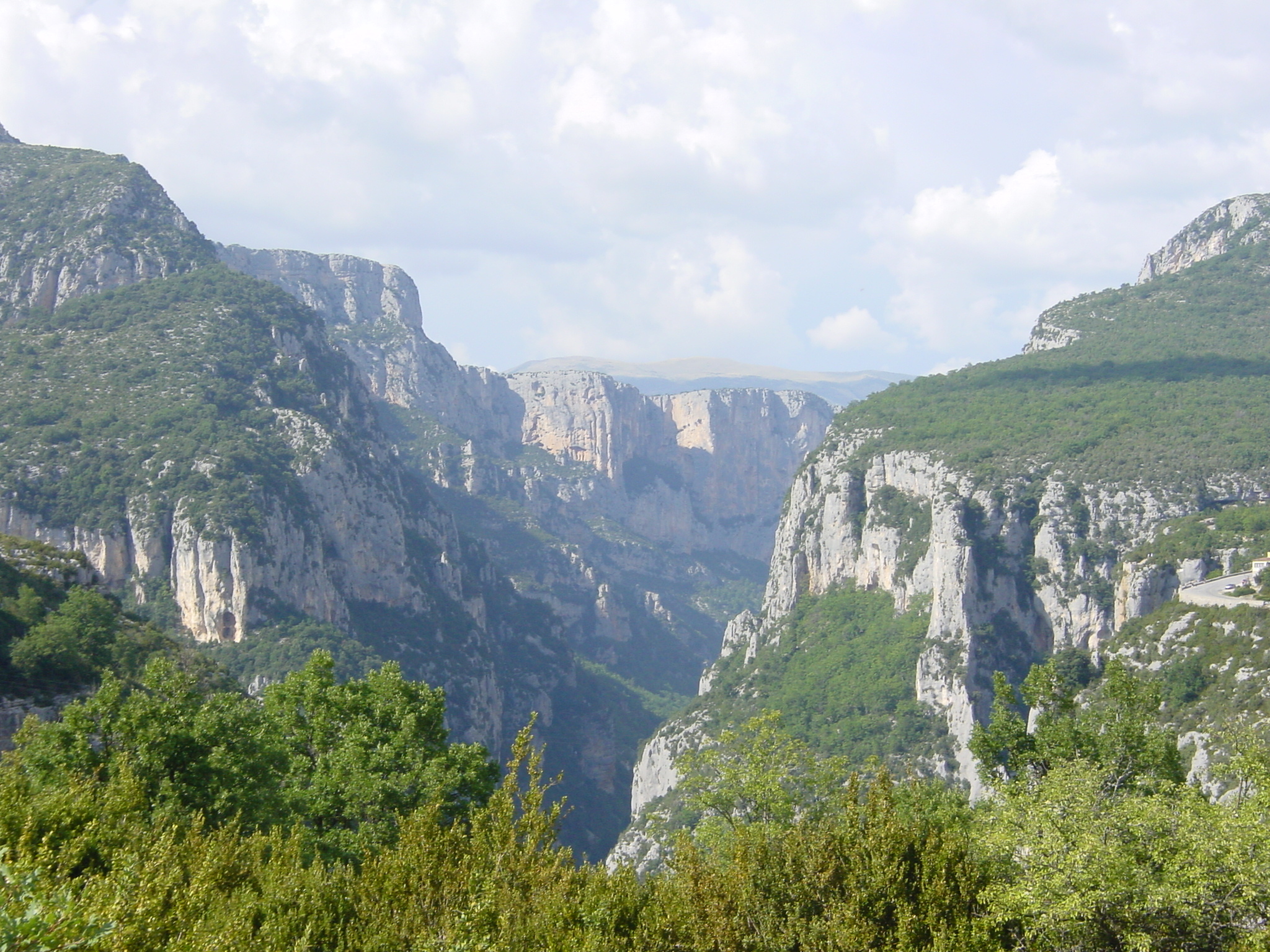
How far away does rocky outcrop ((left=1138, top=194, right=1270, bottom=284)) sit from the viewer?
15338cm

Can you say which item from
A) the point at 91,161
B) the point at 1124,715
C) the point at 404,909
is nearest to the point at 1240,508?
the point at 1124,715

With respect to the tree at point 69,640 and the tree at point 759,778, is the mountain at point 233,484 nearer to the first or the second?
the tree at point 69,640

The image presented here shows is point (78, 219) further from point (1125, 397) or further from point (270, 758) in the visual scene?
point (1125, 397)

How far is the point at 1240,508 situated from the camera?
8638 cm

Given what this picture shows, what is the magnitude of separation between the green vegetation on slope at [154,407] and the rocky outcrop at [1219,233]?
13382 centimetres

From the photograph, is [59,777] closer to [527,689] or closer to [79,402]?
[79,402]

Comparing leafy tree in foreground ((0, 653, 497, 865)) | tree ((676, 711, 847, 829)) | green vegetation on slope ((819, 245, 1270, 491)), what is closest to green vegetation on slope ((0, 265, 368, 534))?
leafy tree in foreground ((0, 653, 497, 865))

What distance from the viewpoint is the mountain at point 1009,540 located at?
8519 centimetres

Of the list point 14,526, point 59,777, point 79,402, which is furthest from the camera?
point 79,402

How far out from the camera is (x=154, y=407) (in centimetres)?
10769

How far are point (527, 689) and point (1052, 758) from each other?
11222 cm

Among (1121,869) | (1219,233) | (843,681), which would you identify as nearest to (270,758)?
(1121,869)

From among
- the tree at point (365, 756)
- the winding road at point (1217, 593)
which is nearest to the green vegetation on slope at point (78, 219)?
the tree at point (365, 756)

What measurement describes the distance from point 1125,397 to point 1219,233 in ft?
216
